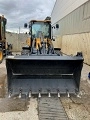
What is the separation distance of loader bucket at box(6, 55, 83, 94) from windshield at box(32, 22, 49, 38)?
4.48m

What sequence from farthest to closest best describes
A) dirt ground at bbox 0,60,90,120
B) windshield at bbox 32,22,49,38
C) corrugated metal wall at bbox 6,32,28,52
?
corrugated metal wall at bbox 6,32,28,52
windshield at bbox 32,22,49,38
dirt ground at bbox 0,60,90,120

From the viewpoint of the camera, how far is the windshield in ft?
31.8

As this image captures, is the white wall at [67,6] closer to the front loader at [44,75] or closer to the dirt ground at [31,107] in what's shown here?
the front loader at [44,75]

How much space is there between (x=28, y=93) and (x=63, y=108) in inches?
39.0

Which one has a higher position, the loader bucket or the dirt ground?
the loader bucket

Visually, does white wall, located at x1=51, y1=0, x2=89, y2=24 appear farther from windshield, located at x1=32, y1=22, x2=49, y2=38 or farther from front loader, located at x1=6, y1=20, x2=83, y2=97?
front loader, located at x1=6, y1=20, x2=83, y2=97

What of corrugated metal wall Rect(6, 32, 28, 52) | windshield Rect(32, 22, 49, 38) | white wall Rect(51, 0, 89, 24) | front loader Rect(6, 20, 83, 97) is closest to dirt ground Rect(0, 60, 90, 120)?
front loader Rect(6, 20, 83, 97)

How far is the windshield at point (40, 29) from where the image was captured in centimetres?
969

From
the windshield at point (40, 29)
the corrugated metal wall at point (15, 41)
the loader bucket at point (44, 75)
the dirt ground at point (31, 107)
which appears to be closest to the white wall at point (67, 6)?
the windshield at point (40, 29)

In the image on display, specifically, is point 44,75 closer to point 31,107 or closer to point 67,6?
point 31,107

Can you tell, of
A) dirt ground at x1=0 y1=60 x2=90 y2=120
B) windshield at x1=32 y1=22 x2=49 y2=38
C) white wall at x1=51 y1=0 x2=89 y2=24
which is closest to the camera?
dirt ground at x1=0 y1=60 x2=90 y2=120

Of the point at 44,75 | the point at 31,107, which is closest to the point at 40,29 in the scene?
the point at 44,75

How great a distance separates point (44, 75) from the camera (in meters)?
5.45

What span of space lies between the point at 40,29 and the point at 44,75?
4.70 meters
